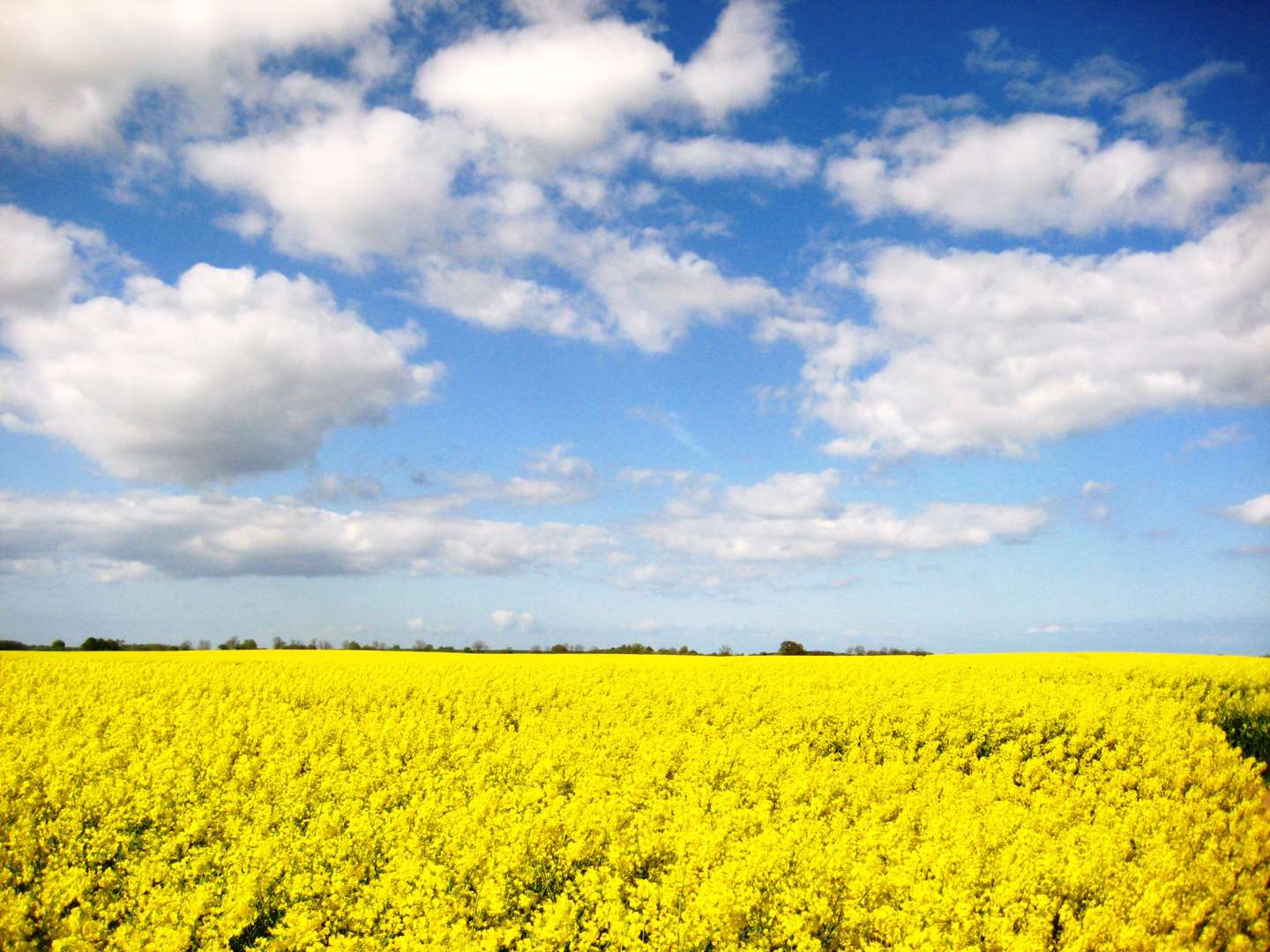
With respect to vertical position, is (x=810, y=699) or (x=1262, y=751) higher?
(x=810, y=699)

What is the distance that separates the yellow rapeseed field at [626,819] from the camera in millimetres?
7152

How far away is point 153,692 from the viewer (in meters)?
18.5

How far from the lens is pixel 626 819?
9.70m

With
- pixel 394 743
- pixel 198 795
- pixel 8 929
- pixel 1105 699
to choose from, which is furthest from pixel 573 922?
pixel 1105 699

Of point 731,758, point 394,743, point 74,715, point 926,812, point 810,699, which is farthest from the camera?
point 810,699

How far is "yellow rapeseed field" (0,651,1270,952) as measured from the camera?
7.15m

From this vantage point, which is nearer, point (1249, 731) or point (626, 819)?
point (626, 819)

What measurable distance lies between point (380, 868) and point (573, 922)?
2.85 metres

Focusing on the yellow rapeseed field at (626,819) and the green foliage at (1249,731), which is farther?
the green foliage at (1249,731)

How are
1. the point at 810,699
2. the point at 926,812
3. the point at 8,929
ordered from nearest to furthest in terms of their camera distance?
1. the point at 8,929
2. the point at 926,812
3. the point at 810,699

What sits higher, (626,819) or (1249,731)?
(626,819)

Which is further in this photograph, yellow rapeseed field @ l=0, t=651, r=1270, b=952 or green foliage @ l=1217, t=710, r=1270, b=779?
green foliage @ l=1217, t=710, r=1270, b=779

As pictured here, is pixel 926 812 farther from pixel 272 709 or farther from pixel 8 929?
pixel 272 709

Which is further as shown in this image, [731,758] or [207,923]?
[731,758]
